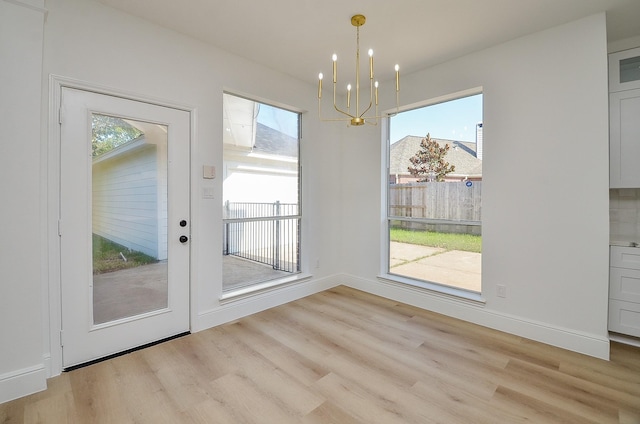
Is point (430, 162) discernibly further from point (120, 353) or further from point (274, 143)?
point (120, 353)

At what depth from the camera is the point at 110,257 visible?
2494 mm

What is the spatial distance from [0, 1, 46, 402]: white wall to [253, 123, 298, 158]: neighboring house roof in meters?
2.00

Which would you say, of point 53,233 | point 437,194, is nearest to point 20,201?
point 53,233

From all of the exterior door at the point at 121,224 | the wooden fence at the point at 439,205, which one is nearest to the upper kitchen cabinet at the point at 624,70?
the wooden fence at the point at 439,205

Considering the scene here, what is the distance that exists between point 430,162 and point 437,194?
41 centimetres

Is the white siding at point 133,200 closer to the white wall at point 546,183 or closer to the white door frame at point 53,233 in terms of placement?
the white door frame at point 53,233

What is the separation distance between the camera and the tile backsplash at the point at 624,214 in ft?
9.32

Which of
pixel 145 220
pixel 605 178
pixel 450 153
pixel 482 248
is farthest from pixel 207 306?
pixel 605 178

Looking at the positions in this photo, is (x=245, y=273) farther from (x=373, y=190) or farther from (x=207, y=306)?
(x=373, y=190)

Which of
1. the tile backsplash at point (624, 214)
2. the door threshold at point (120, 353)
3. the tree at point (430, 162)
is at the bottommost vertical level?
the door threshold at point (120, 353)

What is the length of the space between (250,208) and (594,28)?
3681 millimetres

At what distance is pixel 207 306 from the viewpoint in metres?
3.05

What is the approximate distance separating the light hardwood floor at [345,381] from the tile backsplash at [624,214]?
1.06 m

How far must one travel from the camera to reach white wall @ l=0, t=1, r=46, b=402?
190 centimetres
